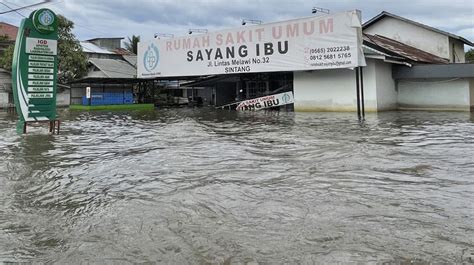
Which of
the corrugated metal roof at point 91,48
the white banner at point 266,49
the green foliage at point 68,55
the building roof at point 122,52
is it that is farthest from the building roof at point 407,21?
the corrugated metal roof at point 91,48

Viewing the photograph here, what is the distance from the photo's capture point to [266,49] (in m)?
25.5

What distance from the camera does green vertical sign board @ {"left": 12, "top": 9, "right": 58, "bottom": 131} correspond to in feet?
41.7

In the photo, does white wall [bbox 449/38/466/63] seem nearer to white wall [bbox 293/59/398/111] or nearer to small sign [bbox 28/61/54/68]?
white wall [bbox 293/59/398/111]

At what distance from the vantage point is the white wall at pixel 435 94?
24.2m

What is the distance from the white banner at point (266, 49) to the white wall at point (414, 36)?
11.6 meters

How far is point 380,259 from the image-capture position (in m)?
3.44

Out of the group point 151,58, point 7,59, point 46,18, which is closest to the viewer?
point 46,18

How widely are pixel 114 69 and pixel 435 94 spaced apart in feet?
89.3

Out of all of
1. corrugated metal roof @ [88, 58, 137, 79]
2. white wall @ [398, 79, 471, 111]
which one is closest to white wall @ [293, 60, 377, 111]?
white wall @ [398, 79, 471, 111]

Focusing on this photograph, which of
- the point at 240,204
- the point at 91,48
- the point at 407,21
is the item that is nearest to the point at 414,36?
the point at 407,21

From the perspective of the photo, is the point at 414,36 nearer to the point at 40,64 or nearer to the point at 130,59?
the point at 40,64

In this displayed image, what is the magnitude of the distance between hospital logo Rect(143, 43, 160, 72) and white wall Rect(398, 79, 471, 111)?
16913 mm

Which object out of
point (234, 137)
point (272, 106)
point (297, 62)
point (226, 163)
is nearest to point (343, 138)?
point (234, 137)

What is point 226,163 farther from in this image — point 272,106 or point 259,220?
point 272,106
